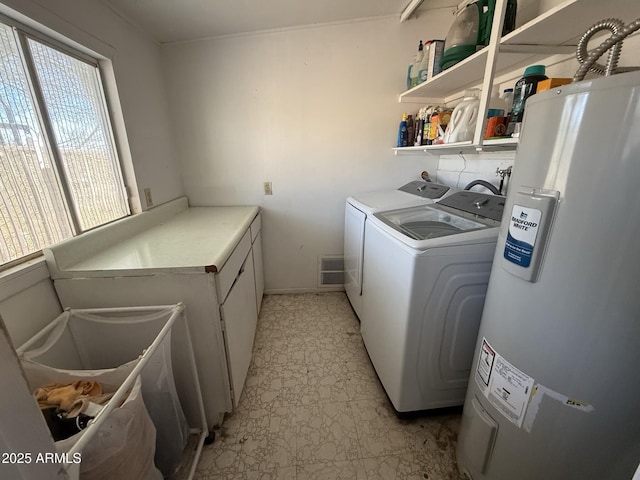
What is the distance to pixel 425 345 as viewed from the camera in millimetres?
1249

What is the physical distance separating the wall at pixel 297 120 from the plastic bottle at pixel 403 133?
0.11 meters

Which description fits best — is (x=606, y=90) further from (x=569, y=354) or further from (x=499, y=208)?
(x=499, y=208)

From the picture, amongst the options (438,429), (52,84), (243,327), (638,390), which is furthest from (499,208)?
(52,84)

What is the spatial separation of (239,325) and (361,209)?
1.11 meters

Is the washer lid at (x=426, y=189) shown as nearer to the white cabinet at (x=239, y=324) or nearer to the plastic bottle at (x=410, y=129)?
the plastic bottle at (x=410, y=129)

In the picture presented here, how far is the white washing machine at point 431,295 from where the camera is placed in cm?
113

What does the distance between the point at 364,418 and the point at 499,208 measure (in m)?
1.31

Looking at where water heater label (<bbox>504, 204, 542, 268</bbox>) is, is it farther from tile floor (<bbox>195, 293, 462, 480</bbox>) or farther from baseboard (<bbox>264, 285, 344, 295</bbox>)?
baseboard (<bbox>264, 285, 344, 295</bbox>)

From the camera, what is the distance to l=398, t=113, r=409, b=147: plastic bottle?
84.3 inches

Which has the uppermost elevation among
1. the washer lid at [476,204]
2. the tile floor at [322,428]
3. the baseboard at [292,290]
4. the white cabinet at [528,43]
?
the white cabinet at [528,43]

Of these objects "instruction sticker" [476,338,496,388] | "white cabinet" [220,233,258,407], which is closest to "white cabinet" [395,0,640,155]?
"instruction sticker" [476,338,496,388]

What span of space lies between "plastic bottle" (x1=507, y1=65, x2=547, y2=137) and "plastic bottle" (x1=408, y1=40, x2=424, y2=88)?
39.1 inches

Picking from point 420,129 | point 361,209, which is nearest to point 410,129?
point 420,129

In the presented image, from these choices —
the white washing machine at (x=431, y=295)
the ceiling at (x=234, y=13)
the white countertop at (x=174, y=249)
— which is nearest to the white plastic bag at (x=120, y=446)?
the white countertop at (x=174, y=249)
